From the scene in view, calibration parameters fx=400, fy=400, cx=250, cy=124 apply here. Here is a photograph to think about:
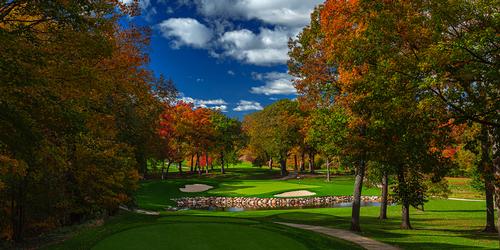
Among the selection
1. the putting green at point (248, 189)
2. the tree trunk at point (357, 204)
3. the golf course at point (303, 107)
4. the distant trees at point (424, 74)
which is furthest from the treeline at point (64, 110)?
the putting green at point (248, 189)

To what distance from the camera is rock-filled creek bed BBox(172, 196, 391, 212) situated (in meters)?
41.8

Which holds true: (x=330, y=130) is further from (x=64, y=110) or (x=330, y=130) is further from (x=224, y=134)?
(x=224, y=134)

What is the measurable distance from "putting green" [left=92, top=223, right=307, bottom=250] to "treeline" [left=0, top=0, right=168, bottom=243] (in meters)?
3.09

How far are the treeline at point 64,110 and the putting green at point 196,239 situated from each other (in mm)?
3092

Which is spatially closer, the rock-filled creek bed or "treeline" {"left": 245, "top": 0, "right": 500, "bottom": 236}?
"treeline" {"left": 245, "top": 0, "right": 500, "bottom": 236}

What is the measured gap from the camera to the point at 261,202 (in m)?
43.1

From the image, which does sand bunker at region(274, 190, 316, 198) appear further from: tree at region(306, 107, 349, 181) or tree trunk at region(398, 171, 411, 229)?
tree at region(306, 107, 349, 181)

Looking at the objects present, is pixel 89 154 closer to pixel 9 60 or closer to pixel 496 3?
pixel 9 60

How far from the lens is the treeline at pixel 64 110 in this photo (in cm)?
1009

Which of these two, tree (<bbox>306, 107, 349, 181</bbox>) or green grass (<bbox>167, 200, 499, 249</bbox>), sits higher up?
tree (<bbox>306, 107, 349, 181</bbox>)

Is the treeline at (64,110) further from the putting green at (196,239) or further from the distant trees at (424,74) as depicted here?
the distant trees at (424,74)

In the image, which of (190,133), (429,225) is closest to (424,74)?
(429,225)

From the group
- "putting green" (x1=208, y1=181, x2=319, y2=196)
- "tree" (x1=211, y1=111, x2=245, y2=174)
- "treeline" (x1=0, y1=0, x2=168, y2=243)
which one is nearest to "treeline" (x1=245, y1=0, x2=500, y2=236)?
"treeline" (x1=0, y1=0, x2=168, y2=243)

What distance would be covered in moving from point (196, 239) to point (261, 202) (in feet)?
105
